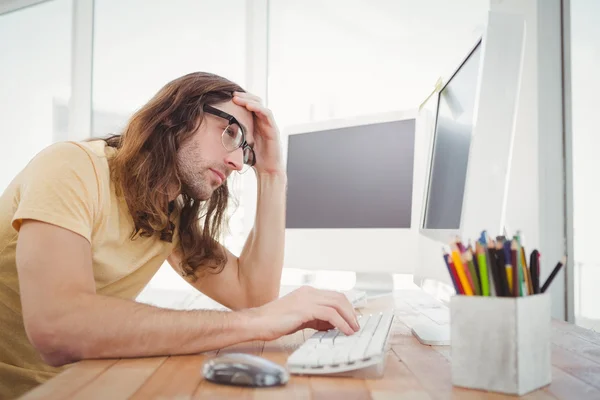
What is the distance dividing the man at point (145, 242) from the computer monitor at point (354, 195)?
29 cm

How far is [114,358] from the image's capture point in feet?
2.24

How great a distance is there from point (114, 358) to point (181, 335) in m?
0.09

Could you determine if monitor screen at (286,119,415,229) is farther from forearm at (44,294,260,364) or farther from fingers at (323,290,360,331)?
forearm at (44,294,260,364)

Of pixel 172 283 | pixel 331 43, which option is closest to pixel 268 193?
pixel 331 43

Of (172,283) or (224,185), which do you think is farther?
(172,283)

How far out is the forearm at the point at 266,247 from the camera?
1275 millimetres

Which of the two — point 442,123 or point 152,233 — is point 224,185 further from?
point 442,123

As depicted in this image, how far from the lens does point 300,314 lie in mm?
749

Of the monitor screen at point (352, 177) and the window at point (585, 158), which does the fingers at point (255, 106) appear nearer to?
the monitor screen at point (352, 177)

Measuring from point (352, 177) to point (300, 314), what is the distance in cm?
85

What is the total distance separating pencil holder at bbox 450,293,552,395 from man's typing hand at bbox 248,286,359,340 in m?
0.23

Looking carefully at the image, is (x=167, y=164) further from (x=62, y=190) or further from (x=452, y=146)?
(x=452, y=146)

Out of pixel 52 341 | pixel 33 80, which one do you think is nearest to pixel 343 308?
pixel 52 341

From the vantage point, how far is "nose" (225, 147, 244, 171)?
1.16m
